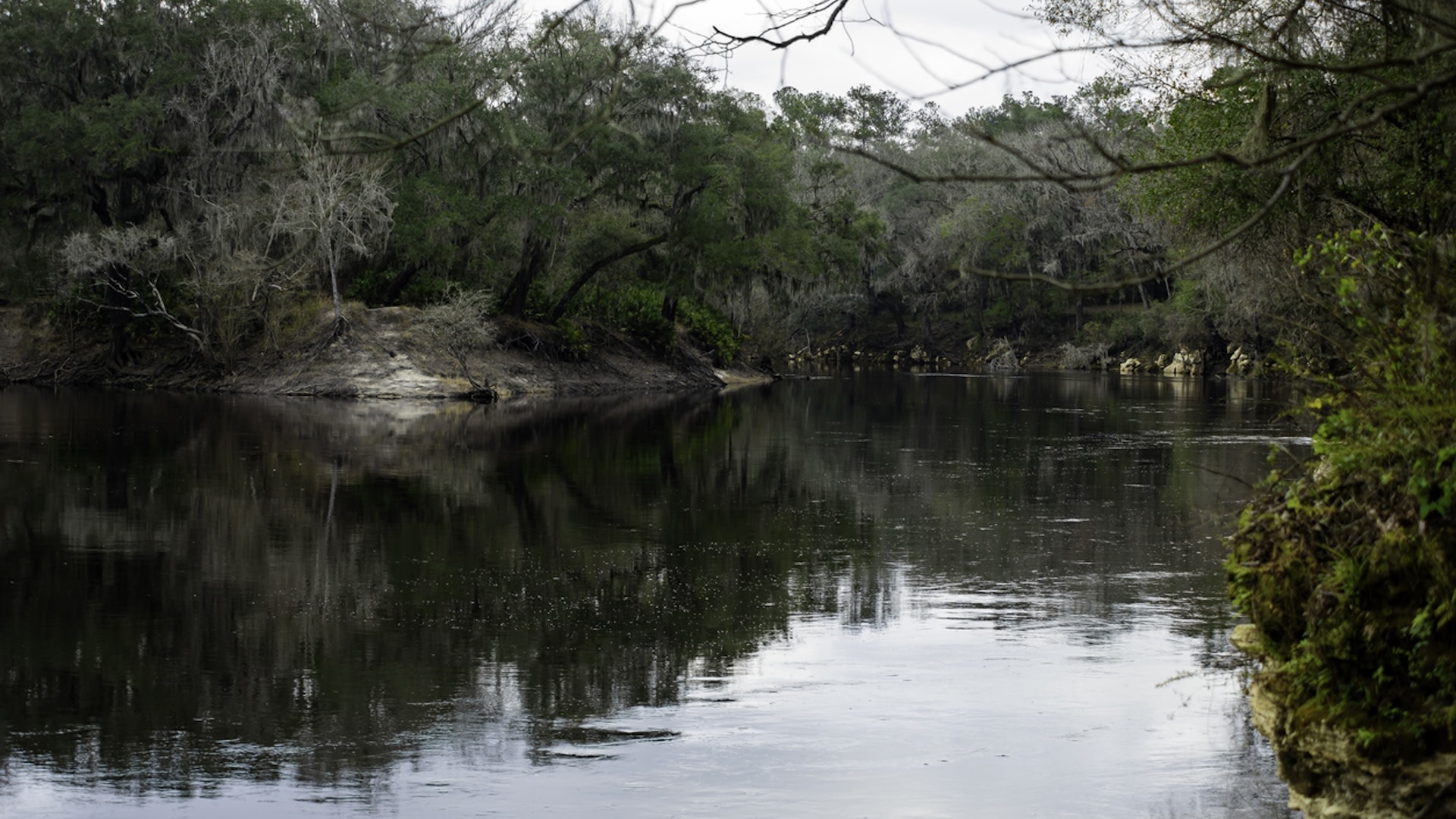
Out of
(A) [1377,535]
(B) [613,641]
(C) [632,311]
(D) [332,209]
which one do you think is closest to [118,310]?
(D) [332,209]

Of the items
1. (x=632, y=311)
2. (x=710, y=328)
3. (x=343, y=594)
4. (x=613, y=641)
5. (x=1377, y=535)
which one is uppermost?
(x=632, y=311)

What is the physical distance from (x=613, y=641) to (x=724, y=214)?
3627cm

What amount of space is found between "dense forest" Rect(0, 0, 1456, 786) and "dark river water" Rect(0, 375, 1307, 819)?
35.9 inches

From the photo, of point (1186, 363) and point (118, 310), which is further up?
point (118, 310)

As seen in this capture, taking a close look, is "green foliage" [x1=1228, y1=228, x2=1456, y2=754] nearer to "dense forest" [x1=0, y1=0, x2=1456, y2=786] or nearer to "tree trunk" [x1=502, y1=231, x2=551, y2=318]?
"dense forest" [x1=0, y1=0, x2=1456, y2=786]

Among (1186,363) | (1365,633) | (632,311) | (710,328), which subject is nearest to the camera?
(1365,633)

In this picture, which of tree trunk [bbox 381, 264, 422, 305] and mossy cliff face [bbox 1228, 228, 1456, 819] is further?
tree trunk [bbox 381, 264, 422, 305]

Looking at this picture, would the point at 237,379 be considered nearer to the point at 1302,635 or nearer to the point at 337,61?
the point at 337,61

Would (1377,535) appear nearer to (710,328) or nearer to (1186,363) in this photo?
(710,328)

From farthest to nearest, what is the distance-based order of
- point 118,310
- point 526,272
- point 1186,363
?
point 1186,363 → point 526,272 → point 118,310

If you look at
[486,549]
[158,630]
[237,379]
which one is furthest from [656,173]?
[158,630]

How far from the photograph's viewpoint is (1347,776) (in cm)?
573

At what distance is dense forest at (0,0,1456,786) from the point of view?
589 centimetres

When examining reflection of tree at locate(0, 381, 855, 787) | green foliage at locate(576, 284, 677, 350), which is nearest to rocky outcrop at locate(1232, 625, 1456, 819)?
reflection of tree at locate(0, 381, 855, 787)
